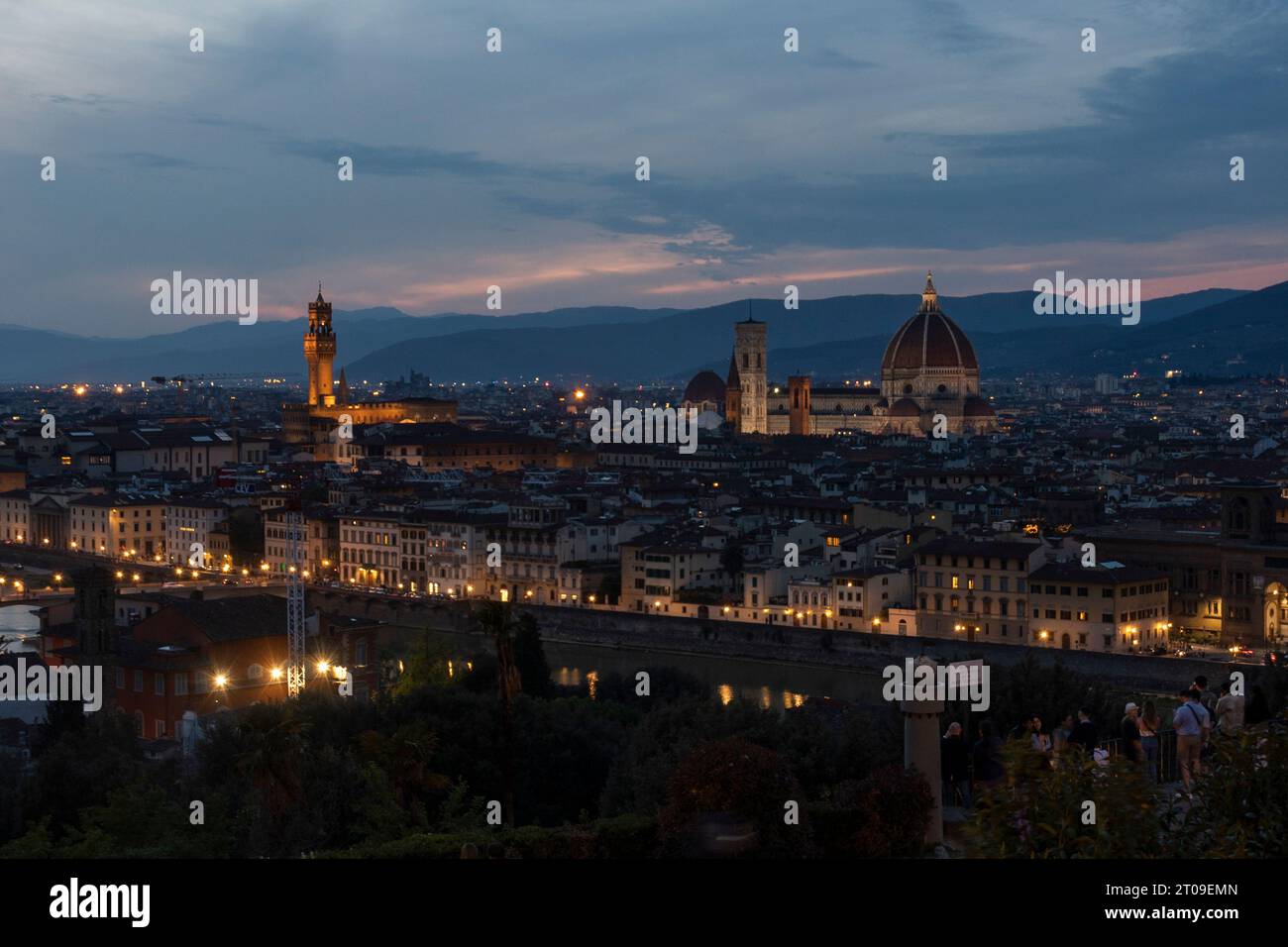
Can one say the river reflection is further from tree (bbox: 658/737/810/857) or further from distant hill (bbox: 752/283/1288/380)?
distant hill (bbox: 752/283/1288/380)

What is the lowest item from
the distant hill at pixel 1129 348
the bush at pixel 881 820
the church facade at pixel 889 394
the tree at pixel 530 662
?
the tree at pixel 530 662

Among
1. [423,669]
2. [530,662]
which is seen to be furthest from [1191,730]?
[530,662]

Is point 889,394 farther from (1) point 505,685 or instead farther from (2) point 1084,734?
(2) point 1084,734

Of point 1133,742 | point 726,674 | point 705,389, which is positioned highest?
point 705,389

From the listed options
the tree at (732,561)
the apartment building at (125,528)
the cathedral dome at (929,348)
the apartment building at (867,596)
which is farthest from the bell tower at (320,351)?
the apartment building at (867,596)

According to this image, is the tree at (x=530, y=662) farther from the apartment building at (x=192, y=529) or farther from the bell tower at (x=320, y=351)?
the bell tower at (x=320, y=351)

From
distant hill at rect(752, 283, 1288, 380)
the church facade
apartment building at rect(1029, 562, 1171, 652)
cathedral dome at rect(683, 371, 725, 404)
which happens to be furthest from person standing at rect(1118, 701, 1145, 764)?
distant hill at rect(752, 283, 1288, 380)
